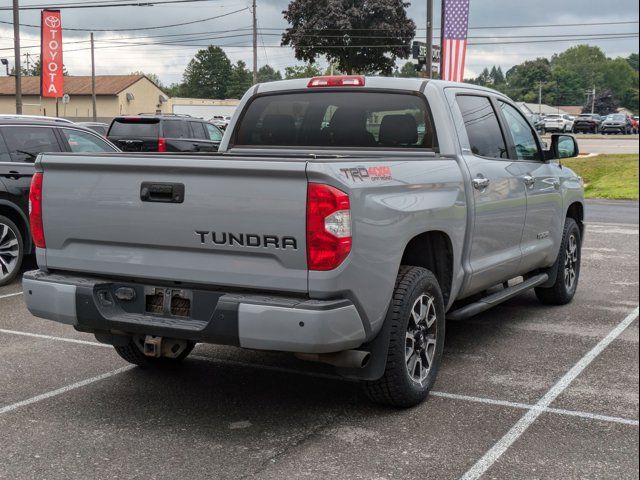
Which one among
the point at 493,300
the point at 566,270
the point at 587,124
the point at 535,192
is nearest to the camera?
the point at 493,300

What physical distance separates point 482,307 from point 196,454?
252 centimetres

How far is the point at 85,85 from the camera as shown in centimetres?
8312

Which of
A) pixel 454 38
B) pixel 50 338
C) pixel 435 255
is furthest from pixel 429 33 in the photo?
pixel 435 255

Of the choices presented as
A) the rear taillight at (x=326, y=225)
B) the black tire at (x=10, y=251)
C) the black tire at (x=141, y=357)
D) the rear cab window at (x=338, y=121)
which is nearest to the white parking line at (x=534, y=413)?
the rear taillight at (x=326, y=225)

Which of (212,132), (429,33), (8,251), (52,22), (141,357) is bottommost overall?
(141,357)

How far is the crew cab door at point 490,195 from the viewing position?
5.72m

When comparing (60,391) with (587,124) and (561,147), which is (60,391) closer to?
(561,147)

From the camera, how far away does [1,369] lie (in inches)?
227

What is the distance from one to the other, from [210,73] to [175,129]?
375ft

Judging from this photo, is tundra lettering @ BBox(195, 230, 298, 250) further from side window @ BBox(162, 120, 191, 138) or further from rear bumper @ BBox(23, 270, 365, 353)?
side window @ BBox(162, 120, 191, 138)

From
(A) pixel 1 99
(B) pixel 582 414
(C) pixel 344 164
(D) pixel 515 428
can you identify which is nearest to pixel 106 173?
(C) pixel 344 164

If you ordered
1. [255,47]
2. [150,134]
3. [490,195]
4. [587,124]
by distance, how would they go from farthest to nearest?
[587,124]
[255,47]
[150,134]
[490,195]

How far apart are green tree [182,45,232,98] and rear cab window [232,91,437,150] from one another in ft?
408

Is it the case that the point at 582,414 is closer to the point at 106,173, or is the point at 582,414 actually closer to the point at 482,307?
the point at 482,307
